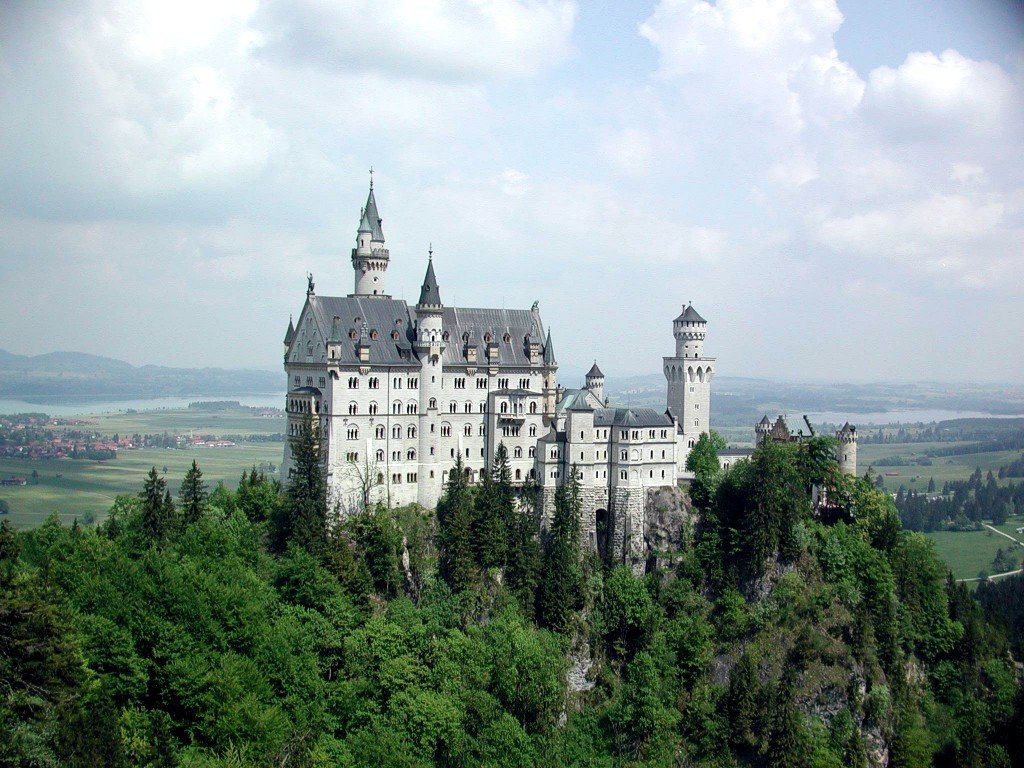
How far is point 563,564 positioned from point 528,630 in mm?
5648

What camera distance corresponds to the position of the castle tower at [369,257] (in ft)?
297

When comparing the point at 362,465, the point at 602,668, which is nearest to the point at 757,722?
the point at 602,668

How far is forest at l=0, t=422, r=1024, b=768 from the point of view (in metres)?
62.8

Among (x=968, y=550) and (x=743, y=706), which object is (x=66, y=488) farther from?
(x=968, y=550)

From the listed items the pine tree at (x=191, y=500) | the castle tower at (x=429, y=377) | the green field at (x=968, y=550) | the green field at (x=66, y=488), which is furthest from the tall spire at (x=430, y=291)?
the green field at (x=968, y=550)

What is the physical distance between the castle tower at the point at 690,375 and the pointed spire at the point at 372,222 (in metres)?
26.8

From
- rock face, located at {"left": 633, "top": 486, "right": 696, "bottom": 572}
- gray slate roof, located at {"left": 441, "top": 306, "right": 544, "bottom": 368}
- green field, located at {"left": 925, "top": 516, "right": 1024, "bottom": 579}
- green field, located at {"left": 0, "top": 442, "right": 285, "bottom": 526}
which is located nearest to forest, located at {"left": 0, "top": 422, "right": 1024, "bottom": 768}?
rock face, located at {"left": 633, "top": 486, "right": 696, "bottom": 572}

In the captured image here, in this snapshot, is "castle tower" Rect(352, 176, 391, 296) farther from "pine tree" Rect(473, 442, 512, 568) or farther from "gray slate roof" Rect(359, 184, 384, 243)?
"pine tree" Rect(473, 442, 512, 568)

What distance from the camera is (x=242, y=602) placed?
65688mm

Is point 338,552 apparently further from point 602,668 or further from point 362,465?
point 602,668

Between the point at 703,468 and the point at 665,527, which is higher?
the point at 703,468

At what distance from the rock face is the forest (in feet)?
3.04

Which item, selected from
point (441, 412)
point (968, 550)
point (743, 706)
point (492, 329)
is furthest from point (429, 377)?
point (968, 550)

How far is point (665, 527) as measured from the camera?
8506cm
